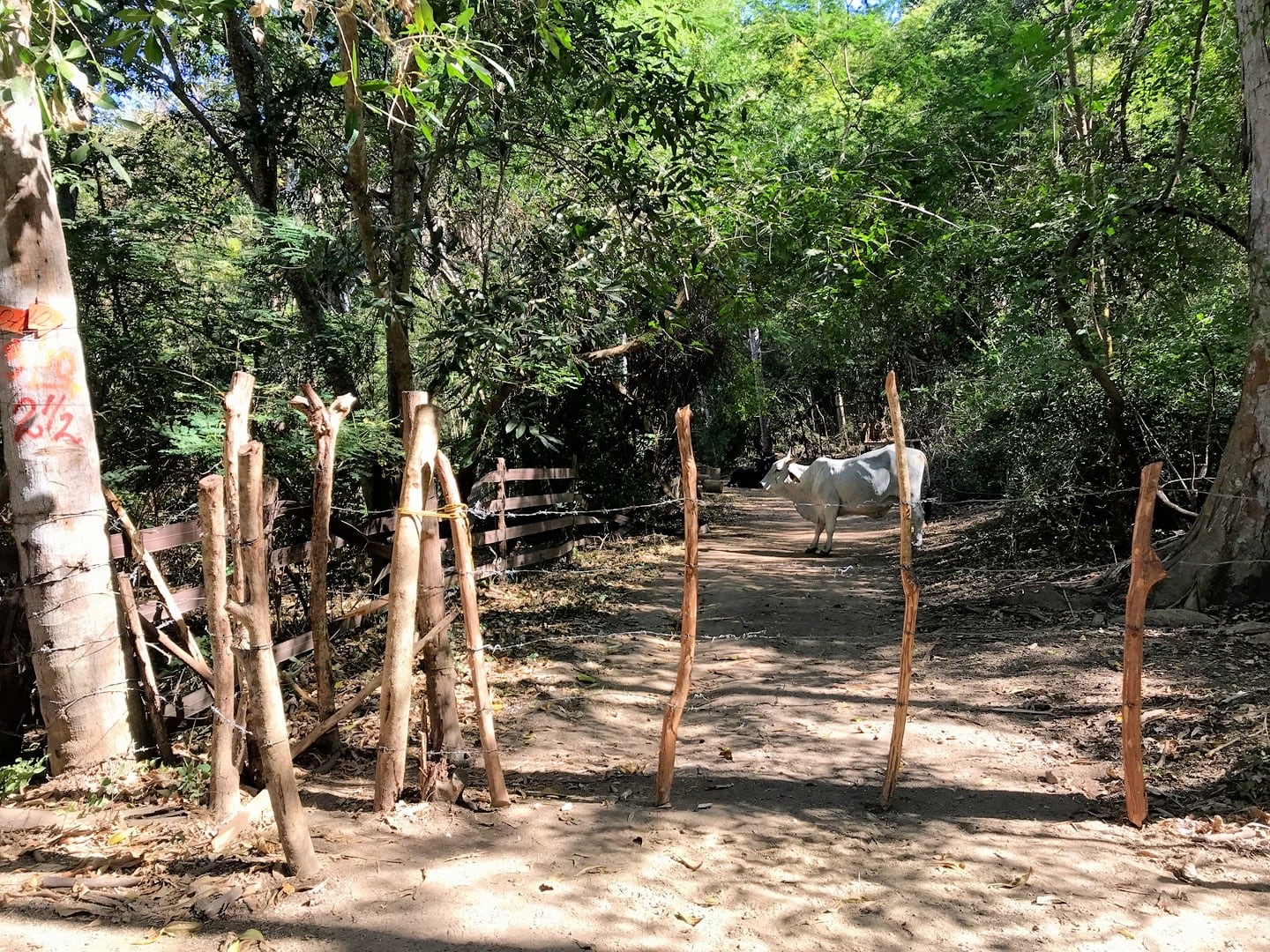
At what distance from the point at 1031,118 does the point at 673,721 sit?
888 cm

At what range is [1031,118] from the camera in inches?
391

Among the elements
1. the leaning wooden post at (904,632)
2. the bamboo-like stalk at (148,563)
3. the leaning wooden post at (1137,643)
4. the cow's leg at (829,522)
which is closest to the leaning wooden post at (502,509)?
the cow's leg at (829,522)

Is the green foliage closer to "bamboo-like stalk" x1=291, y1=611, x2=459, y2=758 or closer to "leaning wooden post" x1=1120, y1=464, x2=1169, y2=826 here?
"bamboo-like stalk" x1=291, y1=611, x2=459, y2=758

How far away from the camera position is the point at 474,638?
154 inches

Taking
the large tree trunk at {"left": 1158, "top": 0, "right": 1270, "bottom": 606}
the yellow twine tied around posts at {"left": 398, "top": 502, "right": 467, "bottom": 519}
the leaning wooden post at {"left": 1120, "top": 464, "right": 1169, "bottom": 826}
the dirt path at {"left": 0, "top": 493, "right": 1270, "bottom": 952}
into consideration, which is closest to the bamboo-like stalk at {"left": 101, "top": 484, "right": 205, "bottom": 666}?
the dirt path at {"left": 0, "top": 493, "right": 1270, "bottom": 952}

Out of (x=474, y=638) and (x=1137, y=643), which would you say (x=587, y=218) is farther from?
(x=1137, y=643)

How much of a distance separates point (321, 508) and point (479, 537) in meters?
5.15

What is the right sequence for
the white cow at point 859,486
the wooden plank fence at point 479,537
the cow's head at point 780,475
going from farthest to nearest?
the cow's head at point 780,475, the white cow at point 859,486, the wooden plank fence at point 479,537

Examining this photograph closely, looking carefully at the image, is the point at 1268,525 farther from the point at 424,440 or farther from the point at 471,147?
the point at 471,147

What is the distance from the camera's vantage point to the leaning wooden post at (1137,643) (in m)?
3.79

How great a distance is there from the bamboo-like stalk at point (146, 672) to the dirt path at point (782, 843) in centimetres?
73

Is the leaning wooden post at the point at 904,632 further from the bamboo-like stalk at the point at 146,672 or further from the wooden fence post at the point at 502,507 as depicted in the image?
the wooden fence post at the point at 502,507

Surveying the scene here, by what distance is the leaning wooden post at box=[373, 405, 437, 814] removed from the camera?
3.70 metres

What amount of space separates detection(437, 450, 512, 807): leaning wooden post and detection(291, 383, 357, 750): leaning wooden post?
0.49 m
